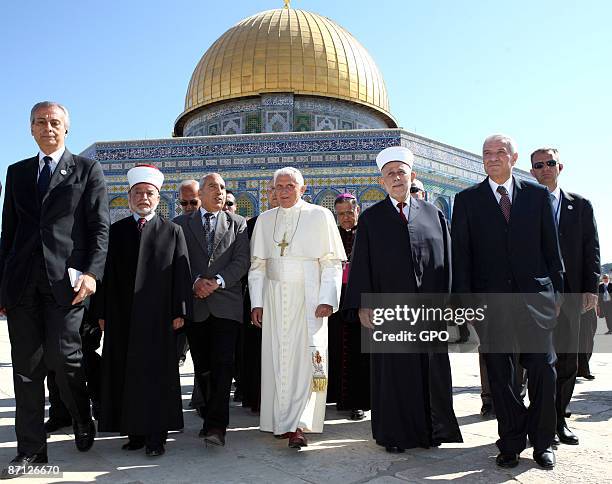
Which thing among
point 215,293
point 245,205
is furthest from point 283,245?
point 245,205

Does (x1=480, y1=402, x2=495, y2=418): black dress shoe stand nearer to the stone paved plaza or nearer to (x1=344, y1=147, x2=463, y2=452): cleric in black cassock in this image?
the stone paved plaza

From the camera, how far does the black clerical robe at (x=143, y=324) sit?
301cm

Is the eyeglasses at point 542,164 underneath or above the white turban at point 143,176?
above

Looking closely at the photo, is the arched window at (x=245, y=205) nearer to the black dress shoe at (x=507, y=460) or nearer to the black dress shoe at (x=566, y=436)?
the black dress shoe at (x=566, y=436)

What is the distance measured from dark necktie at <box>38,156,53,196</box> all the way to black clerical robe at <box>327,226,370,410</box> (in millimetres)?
2079

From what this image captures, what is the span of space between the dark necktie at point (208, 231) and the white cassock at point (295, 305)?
257 millimetres

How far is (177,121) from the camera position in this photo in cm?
2239

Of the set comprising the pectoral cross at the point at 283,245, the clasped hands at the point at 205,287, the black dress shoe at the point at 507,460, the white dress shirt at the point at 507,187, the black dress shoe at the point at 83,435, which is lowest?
the black dress shoe at the point at 507,460

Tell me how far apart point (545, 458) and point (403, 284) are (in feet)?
3.54

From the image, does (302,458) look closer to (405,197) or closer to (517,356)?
(517,356)

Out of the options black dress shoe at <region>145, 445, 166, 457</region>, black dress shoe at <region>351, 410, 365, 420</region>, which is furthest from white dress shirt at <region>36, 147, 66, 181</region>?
black dress shoe at <region>351, 410, 365, 420</region>

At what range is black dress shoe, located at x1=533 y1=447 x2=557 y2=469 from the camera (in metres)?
2.67

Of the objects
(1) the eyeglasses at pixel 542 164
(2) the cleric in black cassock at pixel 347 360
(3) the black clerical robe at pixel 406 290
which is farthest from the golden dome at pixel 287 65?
(3) the black clerical robe at pixel 406 290

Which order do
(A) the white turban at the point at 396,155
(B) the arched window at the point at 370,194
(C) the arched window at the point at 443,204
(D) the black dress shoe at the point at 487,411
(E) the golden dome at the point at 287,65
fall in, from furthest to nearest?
(E) the golden dome at the point at 287,65 < (C) the arched window at the point at 443,204 < (B) the arched window at the point at 370,194 < (D) the black dress shoe at the point at 487,411 < (A) the white turban at the point at 396,155
